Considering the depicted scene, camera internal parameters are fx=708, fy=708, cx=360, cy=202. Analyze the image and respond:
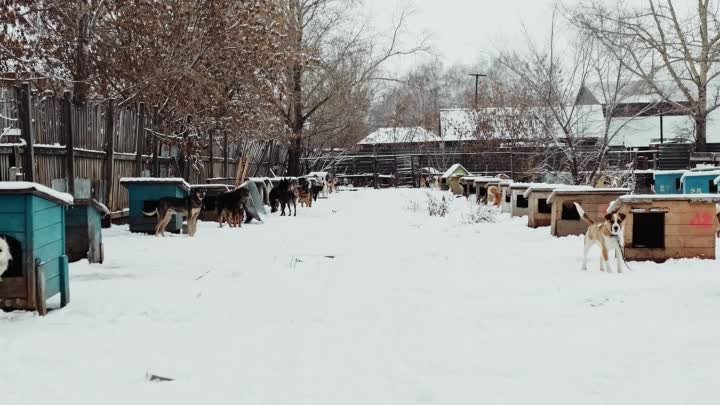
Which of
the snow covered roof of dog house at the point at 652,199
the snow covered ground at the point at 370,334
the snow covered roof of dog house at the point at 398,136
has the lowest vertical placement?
the snow covered ground at the point at 370,334

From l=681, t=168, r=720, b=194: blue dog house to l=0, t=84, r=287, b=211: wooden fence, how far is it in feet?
37.1

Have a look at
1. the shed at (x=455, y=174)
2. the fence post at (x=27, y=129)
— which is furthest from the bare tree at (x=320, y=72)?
the fence post at (x=27, y=129)

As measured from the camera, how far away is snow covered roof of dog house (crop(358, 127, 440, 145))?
2020 inches

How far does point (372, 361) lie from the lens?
420 cm

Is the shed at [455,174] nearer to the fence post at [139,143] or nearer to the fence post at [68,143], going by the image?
the fence post at [139,143]

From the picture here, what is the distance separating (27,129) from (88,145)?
2.37 metres

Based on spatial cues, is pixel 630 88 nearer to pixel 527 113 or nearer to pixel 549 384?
pixel 527 113

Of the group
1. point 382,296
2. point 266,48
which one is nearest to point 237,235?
point 266,48

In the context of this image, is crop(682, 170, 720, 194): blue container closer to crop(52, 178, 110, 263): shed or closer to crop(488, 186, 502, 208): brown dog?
crop(488, 186, 502, 208): brown dog

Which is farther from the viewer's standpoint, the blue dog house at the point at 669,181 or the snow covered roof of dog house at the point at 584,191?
the blue dog house at the point at 669,181

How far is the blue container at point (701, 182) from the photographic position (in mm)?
14752

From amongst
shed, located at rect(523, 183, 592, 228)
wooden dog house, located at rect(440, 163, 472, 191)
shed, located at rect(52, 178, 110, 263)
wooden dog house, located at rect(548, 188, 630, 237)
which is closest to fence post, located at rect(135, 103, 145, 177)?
shed, located at rect(52, 178, 110, 263)

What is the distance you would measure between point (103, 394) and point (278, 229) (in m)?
10.2

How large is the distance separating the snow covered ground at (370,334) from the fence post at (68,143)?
9.86ft
